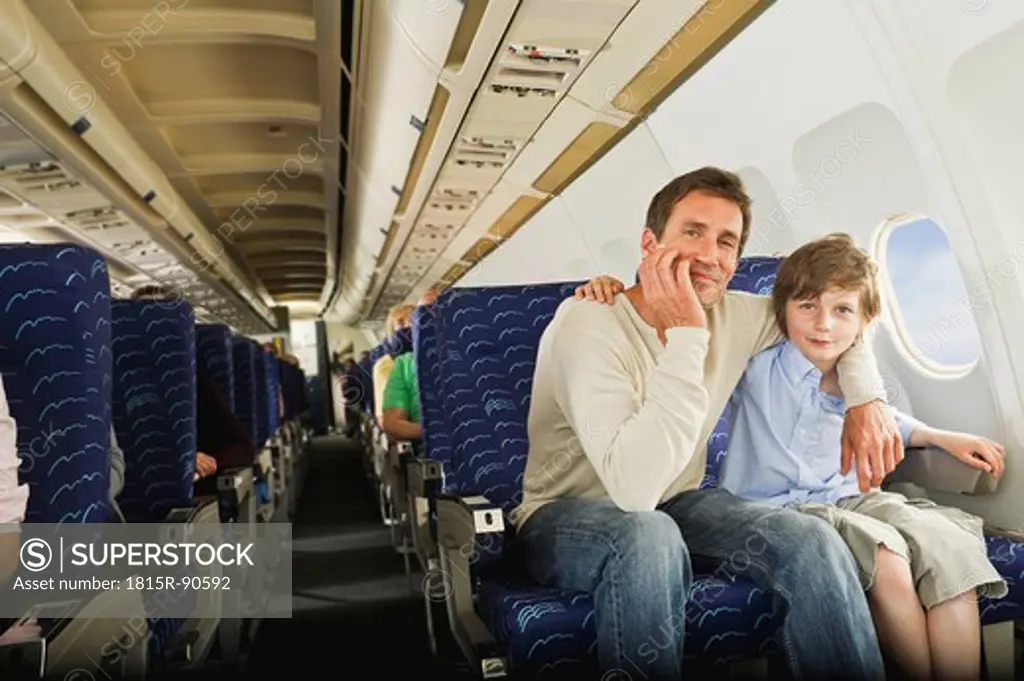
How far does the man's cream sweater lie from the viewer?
1.92 meters

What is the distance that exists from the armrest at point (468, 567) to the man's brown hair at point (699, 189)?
2.88 ft

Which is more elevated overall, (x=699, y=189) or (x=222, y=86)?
(x=222, y=86)

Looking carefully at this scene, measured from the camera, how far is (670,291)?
2043 mm

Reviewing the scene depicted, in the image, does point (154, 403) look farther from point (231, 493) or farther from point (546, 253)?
point (546, 253)

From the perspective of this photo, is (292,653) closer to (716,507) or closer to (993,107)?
(716,507)

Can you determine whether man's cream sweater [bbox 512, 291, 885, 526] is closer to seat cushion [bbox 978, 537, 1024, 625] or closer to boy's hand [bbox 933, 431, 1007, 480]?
boy's hand [bbox 933, 431, 1007, 480]

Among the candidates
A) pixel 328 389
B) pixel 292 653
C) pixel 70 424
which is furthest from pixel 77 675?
pixel 328 389

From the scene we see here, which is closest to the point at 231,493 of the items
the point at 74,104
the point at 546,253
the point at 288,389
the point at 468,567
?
the point at 468,567

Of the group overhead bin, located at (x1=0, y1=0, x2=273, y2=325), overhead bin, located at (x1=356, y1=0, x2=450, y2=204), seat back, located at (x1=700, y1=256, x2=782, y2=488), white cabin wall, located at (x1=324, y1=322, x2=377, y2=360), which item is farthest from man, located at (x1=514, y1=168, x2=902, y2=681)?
white cabin wall, located at (x1=324, y1=322, x2=377, y2=360)

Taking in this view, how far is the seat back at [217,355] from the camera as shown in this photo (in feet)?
14.2

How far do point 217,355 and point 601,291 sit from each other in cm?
270

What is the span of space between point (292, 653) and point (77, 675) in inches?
76.8

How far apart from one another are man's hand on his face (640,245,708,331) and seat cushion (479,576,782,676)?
0.65 metres

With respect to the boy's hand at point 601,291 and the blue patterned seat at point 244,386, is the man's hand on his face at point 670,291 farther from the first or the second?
the blue patterned seat at point 244,386
